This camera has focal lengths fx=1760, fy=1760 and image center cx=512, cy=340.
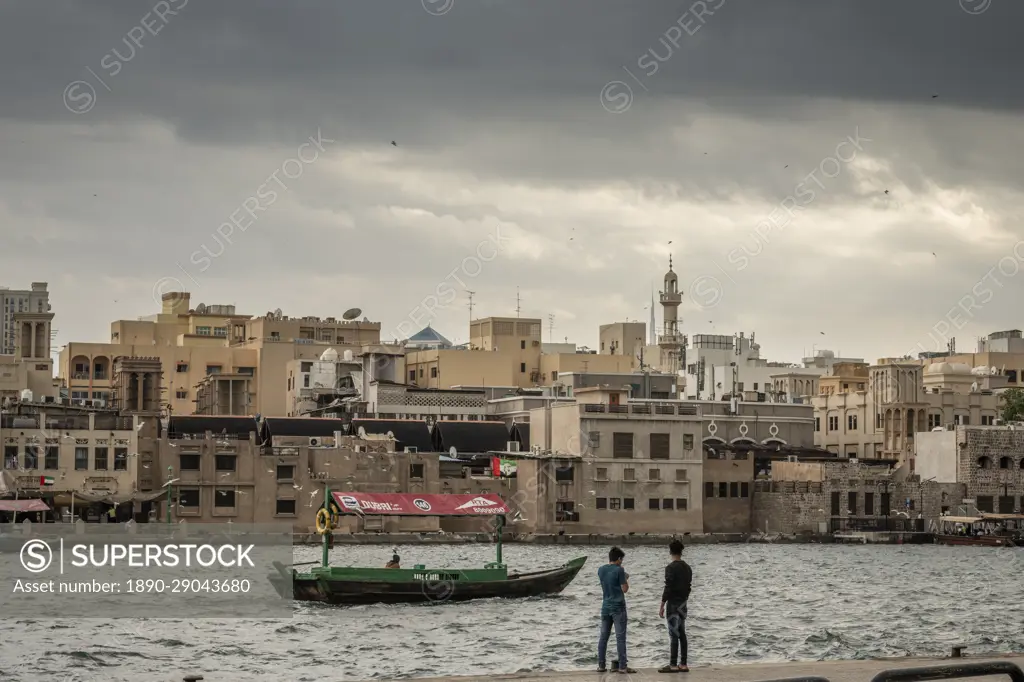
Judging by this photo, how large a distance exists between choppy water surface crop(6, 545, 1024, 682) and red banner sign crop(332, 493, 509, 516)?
6108mm

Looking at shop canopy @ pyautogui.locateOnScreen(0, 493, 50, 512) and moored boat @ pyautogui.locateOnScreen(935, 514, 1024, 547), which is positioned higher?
shop canopy @ pyautogui.locateOnScreen(0, 493, 50, 512)

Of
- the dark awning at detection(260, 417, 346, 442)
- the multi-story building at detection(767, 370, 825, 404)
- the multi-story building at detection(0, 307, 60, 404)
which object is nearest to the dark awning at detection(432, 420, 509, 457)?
the dark awning at detection(260, 417, 346, 442)

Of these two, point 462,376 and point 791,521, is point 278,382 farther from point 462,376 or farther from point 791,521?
point 791,521

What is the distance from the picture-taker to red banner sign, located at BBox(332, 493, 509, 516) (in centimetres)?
6719

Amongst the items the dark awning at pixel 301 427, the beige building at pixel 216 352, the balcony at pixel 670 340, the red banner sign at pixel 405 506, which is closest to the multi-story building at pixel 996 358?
the balcony at pixel 670 340

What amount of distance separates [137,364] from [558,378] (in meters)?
32.2

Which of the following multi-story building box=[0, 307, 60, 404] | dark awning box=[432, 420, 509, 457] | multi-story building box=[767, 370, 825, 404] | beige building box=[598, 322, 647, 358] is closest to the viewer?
dark awning box=[432, 420, 509, 457]

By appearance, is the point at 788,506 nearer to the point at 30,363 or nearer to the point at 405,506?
the point at 405,506

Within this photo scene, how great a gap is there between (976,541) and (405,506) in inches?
1734

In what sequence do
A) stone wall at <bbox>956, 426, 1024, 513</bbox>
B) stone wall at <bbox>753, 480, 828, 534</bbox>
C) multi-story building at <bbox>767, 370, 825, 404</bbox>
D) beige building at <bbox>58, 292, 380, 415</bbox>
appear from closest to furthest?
1. stone wall at <bbox>753, 480, 828, 534</bbox>
2. stone wall at <bbox>956, 426, 1024, 513</bbox>
3. beige building at <bbox>58, 292, 380, 415</bbox>
4. multi-story building at <bbox>767, 370, 825, 404</bbox>

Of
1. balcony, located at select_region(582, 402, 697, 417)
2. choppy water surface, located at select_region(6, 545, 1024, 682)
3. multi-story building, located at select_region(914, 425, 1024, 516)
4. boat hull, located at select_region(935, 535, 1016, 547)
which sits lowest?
choppy water surface, located at select_region(6, 545, 1024, 682)

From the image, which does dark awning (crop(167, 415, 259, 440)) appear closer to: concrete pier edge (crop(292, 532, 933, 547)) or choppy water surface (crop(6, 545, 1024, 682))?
concrete pier edge (crop(292, 532, 933, 547))

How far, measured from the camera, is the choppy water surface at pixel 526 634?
130ft

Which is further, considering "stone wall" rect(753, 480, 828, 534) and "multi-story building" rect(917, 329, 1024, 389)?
"multi-story building" rect(917, 329, 1024, 389)
